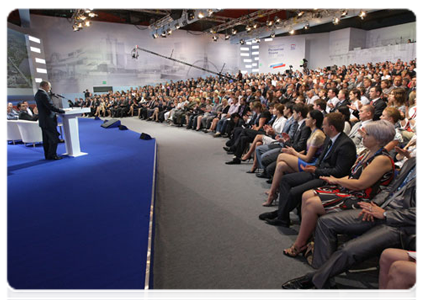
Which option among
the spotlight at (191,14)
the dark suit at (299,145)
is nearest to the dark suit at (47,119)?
the dark suit at (299,145)

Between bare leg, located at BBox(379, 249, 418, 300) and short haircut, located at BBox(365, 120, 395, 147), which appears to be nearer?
bare leg, located at BBox(379, 249, 418, 300)

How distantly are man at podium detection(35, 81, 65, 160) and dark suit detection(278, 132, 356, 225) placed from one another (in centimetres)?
413

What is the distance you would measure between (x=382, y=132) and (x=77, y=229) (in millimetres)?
2561

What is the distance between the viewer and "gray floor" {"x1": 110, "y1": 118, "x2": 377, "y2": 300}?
6.01 feet

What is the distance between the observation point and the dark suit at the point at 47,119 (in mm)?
4754

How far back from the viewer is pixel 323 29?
19.3 meters

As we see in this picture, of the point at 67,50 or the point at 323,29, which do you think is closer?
the point at 67,50

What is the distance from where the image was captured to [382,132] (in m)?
1.97

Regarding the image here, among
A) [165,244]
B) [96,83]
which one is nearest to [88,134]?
[165,244]

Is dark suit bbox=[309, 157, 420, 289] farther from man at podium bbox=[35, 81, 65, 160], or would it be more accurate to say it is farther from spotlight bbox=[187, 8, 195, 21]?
spotlight bbox=[187, 8, 195, 21]

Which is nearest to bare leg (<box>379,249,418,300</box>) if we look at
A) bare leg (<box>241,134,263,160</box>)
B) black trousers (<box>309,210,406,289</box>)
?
black trousers (<box>309,210,406,289</box>)

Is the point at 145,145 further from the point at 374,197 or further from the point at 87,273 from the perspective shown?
the point at 374,197

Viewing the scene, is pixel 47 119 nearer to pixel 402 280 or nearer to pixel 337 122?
pixel 337 122

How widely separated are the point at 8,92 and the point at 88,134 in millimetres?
6074
